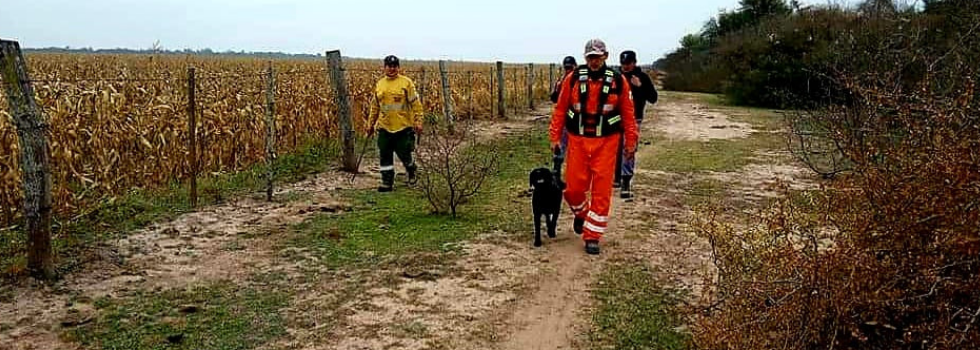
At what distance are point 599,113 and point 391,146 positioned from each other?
3.42 meters

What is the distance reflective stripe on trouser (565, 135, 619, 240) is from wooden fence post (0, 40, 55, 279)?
377 centimetres

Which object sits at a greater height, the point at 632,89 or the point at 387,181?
the point at 632,89

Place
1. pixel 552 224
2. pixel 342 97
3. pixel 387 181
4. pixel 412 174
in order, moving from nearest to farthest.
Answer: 1. pixel 552 224
2. pixel 387 181
3. pixel 412 174
4. pixel 342 97

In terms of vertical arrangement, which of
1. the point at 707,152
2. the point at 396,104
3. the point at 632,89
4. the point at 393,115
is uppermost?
the point at 632,89

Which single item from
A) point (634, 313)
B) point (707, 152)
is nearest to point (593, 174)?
point (634, 313)

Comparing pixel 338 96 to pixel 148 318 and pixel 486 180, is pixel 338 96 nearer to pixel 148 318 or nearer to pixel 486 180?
pixel 486 180

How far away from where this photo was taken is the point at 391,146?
29.7ft

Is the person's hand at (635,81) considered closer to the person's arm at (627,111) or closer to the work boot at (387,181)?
the person's arm at (627,111)

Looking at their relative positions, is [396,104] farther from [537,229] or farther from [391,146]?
[537,229]

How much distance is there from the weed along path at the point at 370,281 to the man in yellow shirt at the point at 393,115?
0.43 m

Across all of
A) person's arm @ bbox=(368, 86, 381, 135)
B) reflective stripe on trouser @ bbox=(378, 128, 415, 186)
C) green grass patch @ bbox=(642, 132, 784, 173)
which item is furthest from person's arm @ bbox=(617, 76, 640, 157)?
green grass patch @ bbox=(642, 132, 784, 173)

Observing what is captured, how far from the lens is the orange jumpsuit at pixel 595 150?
6.28 metres

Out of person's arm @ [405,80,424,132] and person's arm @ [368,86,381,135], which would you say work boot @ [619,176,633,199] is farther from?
person's arm @ [368,86,381,135]

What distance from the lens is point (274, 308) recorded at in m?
5.11
